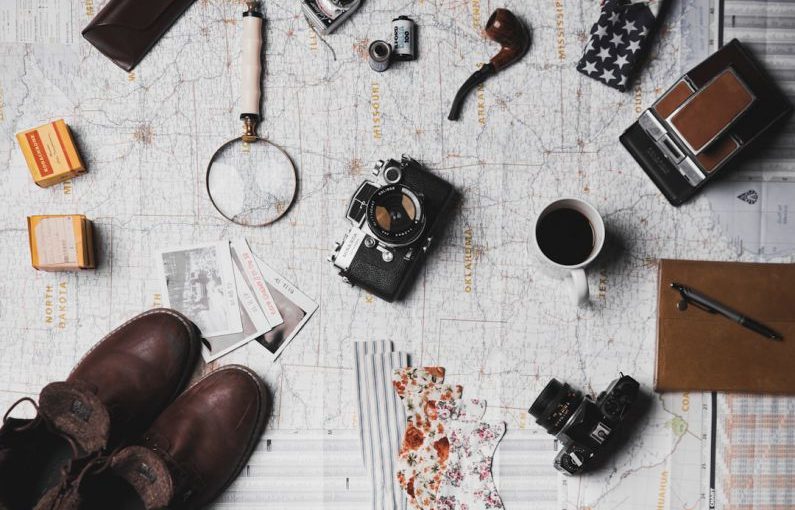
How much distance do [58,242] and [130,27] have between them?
0.45 m

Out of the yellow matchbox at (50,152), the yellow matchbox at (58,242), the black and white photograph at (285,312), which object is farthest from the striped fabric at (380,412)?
the yellow matchbox at (50,152)

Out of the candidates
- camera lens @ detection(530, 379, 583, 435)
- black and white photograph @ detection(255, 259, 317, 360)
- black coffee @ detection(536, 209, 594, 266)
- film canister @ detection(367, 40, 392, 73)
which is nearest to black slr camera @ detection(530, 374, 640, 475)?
camera lens @ detection(530, 379, 583, 435)

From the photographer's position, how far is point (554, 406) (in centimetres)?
117

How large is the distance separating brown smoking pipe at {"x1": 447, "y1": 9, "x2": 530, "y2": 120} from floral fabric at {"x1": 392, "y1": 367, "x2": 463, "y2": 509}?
526 mm

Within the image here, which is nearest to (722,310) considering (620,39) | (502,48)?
(620,39)

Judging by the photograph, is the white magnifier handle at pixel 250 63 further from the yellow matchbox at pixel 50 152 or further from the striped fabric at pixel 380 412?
the striped fabric at pixel 380 412

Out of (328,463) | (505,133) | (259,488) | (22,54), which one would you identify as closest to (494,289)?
(505,133)

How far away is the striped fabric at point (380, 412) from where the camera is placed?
4.06 feet

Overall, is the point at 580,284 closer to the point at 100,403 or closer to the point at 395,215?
the point at 395,215

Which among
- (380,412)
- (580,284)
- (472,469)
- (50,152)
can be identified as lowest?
(472,469)

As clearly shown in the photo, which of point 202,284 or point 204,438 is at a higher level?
point 202,284

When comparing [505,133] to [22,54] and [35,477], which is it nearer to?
[22,54]

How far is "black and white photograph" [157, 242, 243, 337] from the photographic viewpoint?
1.26 m

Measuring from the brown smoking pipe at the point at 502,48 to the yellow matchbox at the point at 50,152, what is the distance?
2.50 ft
